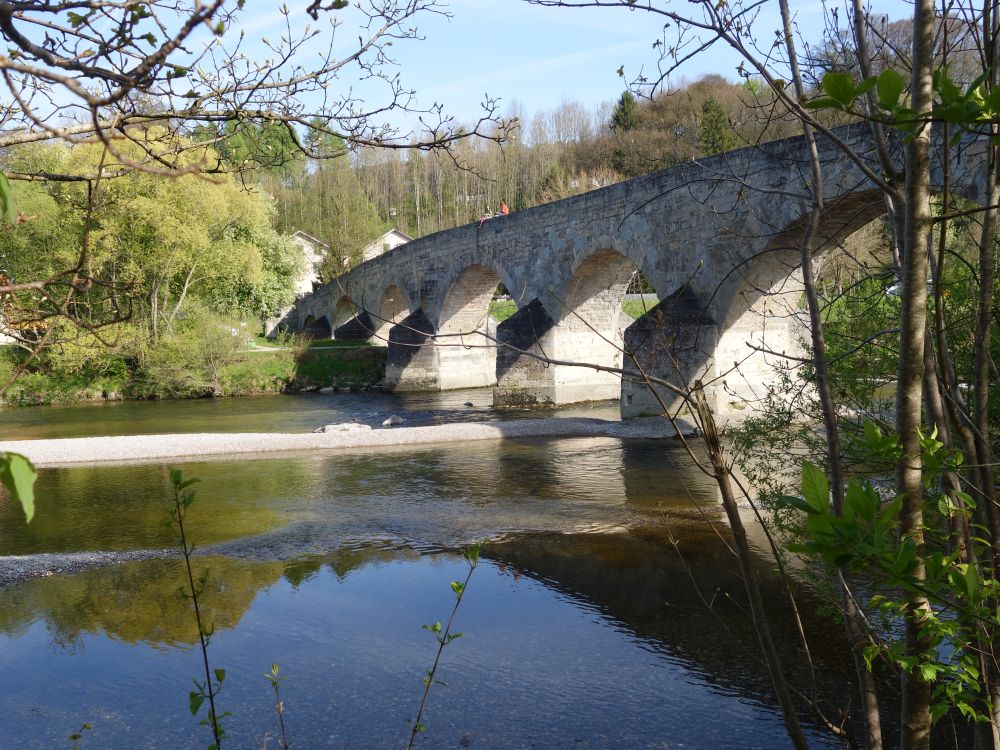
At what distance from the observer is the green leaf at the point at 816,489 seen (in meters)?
1.26

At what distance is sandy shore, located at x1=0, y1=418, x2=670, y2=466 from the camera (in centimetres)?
1334

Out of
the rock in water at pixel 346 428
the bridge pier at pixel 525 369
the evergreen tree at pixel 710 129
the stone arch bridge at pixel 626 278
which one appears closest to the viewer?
the evergreen tree at pixel 710 129

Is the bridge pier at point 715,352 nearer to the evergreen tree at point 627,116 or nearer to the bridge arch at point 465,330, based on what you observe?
the bridge arch at point 465,330

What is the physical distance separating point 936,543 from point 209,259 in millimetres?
25140

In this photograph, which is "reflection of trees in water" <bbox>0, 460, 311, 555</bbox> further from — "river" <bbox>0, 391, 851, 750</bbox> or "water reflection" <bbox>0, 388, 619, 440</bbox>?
"water reflection" <bbox>0, 388, 619, 440</bbox>

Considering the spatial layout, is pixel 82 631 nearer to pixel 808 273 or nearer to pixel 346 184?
pixel 808 273

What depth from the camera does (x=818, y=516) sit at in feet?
4.08

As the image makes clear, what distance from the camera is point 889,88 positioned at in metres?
1.19

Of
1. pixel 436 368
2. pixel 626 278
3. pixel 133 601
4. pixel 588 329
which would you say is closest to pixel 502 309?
pixel 436 368

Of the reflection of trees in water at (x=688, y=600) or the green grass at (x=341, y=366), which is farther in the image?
the green grass at (x=341, y=366)

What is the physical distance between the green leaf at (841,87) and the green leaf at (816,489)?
516 mm

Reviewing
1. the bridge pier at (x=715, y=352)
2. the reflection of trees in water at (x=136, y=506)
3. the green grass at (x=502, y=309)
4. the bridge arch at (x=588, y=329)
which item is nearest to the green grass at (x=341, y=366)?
the green grass at (x=502, y=309)

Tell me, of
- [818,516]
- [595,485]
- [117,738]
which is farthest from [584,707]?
[595,485]

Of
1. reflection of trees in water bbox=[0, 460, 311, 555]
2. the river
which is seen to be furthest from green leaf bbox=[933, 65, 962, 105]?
reflection of trees in water bbox=[0, 460, 311, 555]
